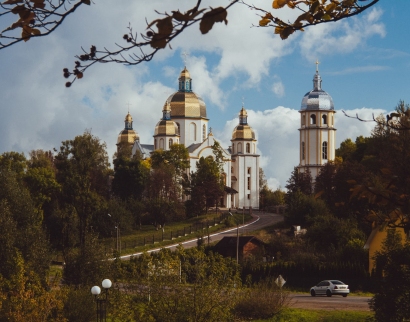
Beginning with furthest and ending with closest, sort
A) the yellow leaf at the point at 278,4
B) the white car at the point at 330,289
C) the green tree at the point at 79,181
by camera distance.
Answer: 1. the green tree at the point at 79,181
2. the white car at the point at 330,289
3. the yellow leaf at the point at 278,4

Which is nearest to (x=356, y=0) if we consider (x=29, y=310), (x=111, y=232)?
(x=29, y=310)

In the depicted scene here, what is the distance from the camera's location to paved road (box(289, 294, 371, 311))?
1115 inches

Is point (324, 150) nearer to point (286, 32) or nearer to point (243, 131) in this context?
point (243, 131)

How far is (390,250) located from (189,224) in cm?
4422

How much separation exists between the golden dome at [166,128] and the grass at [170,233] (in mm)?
19730

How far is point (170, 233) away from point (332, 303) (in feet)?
106

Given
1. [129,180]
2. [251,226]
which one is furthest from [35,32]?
[129,180]

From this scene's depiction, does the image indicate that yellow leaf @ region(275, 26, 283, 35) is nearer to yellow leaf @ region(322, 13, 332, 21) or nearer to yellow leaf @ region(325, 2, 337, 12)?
yellow leaf @ region(322, 13, 332, 21)

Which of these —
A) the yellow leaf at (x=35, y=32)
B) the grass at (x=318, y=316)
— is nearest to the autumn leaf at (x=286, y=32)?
the yellow leaf at (x=35, y=32)

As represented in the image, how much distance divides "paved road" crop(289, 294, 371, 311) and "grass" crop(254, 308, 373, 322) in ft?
3.73

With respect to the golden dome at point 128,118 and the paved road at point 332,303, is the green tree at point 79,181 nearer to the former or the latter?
the paved road at point 332,303

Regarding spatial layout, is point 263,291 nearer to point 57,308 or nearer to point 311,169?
point 57,308

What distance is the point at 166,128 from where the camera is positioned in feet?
292

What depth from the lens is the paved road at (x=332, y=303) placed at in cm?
2833
